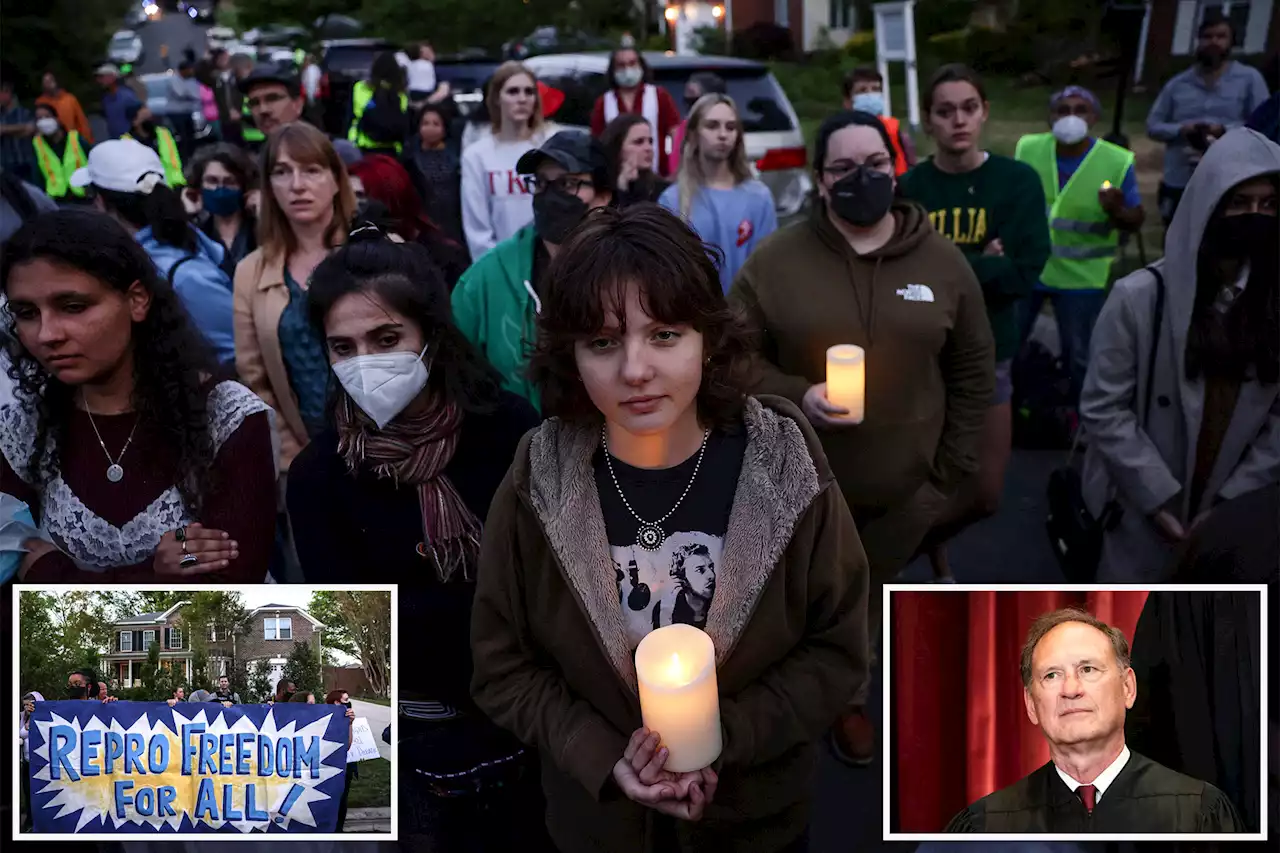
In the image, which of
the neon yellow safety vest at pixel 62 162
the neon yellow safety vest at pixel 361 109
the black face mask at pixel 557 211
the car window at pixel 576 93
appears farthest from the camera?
the car window at pixel 576 93

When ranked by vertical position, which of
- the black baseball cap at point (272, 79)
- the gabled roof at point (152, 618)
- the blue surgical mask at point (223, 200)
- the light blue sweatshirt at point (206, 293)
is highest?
the black baseball cap at point (272, 79)

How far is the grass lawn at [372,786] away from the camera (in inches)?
95.0

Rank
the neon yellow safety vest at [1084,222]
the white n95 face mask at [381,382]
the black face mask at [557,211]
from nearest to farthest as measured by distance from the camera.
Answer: the white n95 face mask at [381,382] → the black face mask at [557,211] → the neon yellow safety vest at [1084,222]

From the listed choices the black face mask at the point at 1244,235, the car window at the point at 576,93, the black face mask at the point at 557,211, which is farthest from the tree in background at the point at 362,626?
the car window at the point at 576,93

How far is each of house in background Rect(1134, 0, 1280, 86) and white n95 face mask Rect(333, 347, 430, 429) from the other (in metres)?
2.38

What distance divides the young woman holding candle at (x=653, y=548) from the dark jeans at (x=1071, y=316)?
3.33m

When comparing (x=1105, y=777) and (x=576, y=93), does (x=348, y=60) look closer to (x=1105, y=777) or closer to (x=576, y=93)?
(x=576, y=93)

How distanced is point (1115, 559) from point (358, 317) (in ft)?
6.02

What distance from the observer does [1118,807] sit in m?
2.35

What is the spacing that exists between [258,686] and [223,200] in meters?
2.52

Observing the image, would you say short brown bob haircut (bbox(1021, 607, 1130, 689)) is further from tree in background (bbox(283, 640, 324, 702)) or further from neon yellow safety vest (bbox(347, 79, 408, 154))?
neon yellow safety vest (bbox(347, 79, 408, 154))

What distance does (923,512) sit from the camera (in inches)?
129

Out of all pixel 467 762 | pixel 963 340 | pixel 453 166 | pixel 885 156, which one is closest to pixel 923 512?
pixel 963 340

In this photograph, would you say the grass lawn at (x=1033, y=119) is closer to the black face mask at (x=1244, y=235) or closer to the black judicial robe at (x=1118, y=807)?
the black face mask at (x=1244, y=235)
